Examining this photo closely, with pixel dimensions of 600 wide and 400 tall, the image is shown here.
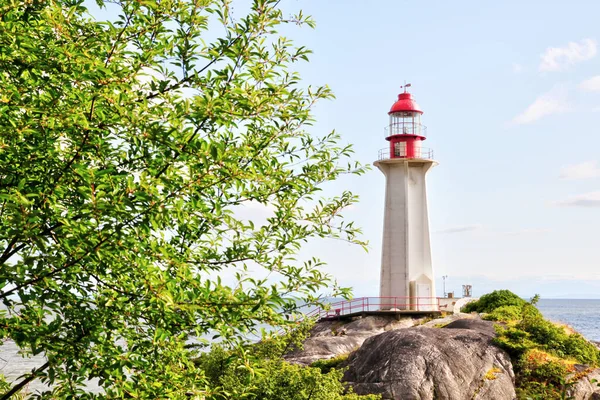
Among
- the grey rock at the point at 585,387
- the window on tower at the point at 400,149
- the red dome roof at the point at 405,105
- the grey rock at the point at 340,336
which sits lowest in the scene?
the grey rock at the point at 585,387

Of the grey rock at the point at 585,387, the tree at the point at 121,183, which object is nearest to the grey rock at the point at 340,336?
the grey rock at the point at 585,387

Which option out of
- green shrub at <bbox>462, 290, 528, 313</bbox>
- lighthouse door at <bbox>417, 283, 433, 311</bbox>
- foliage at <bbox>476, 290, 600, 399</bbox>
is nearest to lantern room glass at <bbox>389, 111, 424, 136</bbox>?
lighthouse door at <bbox>417, 283, 433, 311</bbox>

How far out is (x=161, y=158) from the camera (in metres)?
5.56

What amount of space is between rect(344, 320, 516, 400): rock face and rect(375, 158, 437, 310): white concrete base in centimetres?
1163

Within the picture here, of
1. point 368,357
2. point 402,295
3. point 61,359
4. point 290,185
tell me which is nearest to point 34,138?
point 61,359

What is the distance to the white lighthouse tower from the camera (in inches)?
1277

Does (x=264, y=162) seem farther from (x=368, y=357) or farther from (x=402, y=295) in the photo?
(x=402, y=295)

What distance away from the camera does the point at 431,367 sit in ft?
59.7

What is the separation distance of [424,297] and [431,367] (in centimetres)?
1438

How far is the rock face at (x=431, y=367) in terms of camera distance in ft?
57.5

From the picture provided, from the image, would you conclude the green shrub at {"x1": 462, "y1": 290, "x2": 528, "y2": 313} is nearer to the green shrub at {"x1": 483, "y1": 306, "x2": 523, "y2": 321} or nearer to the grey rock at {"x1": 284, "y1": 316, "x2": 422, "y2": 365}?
the green shrub at {"x1": 483, "y1": 306, "x2": 523, "y2": 321}

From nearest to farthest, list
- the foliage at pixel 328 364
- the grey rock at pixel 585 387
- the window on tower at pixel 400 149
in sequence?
the grey rock at pixel 585 387
the foliage at pixel 328 364
the window on tower at pixel 400 149

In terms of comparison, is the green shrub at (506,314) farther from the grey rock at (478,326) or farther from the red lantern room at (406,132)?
the red lantern room at (406,132)

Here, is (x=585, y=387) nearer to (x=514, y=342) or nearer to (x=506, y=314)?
(x=514, y=342)
